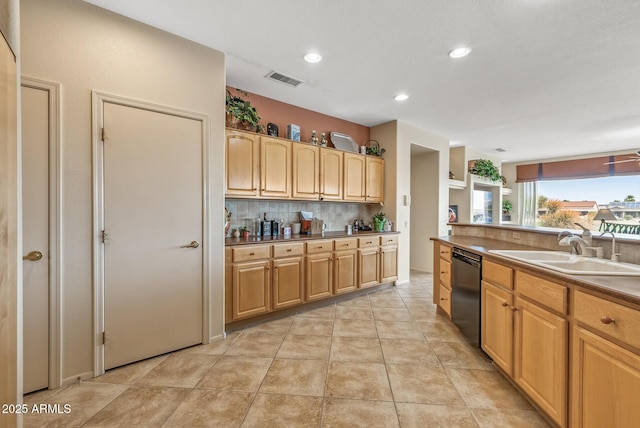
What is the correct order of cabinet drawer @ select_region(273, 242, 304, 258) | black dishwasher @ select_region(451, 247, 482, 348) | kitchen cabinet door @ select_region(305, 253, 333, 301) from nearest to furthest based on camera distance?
black dishwasher @ select_region(451, 247, 482, 348) < cabinet drawer @ select_region(273, 242, 304, 258) < kitchen cabinet door @ select_region(305, 253, 333, 301)

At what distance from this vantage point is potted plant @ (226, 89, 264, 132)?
291 cm

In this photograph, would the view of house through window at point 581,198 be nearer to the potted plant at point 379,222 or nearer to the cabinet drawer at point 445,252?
the potted plant at point 379,222

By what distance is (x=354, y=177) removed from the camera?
4.14m

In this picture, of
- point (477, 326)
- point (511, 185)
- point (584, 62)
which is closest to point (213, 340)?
point (477, 326)

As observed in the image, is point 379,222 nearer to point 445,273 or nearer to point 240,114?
point 445,273

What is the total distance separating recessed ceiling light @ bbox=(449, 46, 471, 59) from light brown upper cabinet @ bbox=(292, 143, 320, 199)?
1849 mm

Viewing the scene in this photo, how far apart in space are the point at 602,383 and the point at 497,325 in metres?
0.83

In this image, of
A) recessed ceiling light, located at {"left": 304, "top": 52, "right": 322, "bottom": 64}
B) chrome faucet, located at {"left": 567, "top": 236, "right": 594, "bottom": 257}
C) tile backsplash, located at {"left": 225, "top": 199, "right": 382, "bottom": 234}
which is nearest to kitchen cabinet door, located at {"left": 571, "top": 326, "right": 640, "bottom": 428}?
chrome faucet, located at {"left": 567, "top": 236, "right": 594, "bottom": 257}

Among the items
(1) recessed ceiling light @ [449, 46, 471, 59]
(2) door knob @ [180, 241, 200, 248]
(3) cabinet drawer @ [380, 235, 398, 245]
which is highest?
(1) recessed ceiling light @ [449, 46, 471, 59]

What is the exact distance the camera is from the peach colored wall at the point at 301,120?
3.53 meters

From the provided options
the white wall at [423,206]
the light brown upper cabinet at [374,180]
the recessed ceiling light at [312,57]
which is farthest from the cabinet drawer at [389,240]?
the recessed ceiling light at [312,57]

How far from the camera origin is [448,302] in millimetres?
2936

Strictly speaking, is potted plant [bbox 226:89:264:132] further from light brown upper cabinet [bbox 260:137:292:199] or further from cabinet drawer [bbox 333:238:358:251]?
cabinet drawer [bbox 333:238:358:251]

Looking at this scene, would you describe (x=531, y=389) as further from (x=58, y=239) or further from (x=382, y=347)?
(x=58, y=239)
